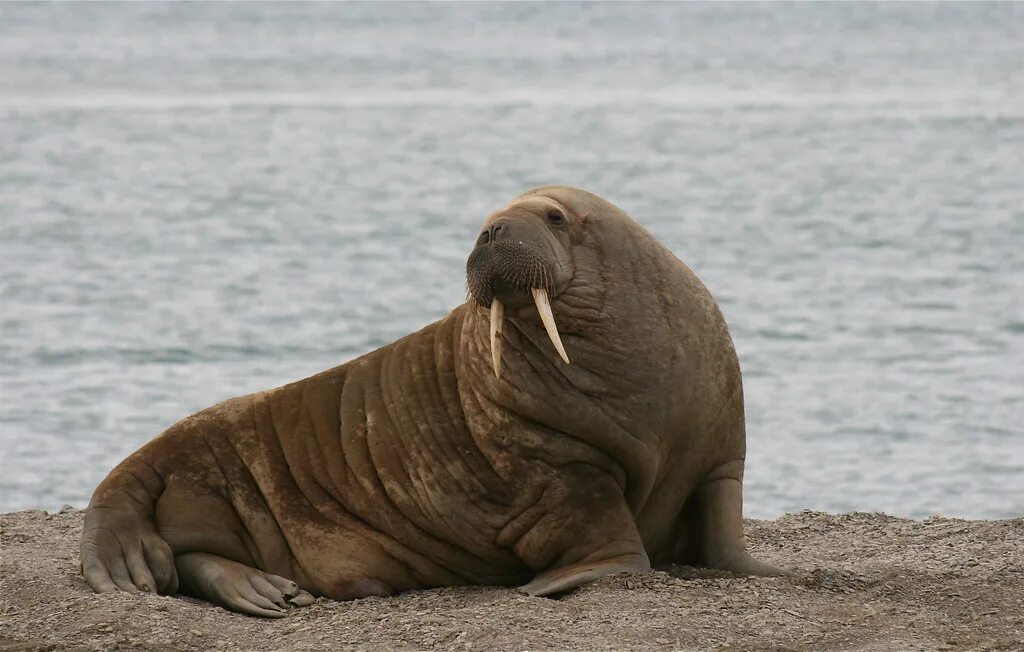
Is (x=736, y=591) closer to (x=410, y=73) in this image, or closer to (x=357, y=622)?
(x=357, y=622)

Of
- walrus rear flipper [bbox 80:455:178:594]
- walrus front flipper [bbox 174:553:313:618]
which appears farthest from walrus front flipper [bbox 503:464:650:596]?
walrus rear flipper [bbox 80:455:178:594]

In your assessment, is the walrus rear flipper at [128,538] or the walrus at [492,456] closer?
the walrus at [492,456]

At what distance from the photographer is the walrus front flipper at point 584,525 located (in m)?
4.81

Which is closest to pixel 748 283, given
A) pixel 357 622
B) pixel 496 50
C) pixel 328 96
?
pixel 357 622

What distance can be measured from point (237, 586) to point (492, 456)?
88 centimetres

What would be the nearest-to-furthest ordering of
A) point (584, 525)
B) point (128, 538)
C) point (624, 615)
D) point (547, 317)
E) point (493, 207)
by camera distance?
1. point (624, 615)
2. point (547, 317)
3. point (584, 525)
4. point (128, 538)
5. point (493, 207)

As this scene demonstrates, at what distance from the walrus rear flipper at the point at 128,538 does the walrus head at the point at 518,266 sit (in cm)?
124

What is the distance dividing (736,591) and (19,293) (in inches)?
400

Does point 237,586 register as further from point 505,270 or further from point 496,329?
point 505,270

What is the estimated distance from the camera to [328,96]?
32.1 meters

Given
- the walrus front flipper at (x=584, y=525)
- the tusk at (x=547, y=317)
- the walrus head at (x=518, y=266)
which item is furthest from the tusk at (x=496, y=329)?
the walrus front flipper at (x=584, y=525)

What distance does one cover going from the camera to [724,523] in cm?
501

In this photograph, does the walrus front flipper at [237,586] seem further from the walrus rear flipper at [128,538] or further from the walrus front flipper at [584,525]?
the walrus front flipper at [584,525]

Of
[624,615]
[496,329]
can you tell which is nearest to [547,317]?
[496,329]
